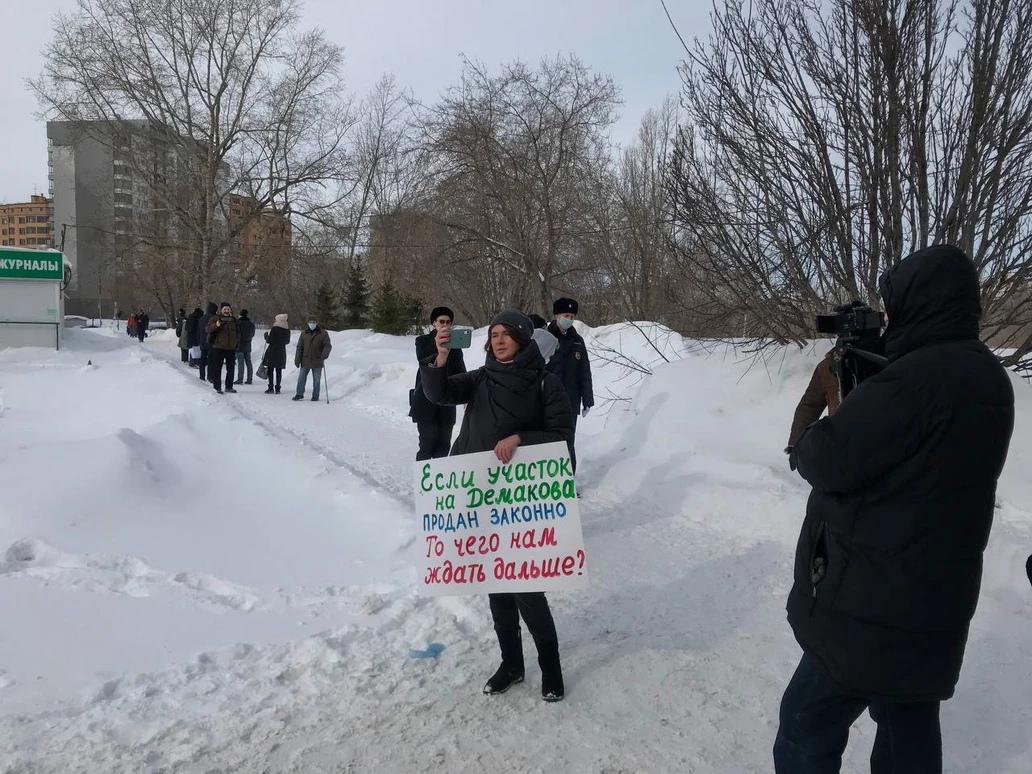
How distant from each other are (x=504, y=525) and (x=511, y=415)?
0.55m

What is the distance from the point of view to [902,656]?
2125 millimetres

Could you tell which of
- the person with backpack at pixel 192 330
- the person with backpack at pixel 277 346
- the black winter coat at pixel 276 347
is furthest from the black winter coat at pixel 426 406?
the person with backpack at pixel 192 330

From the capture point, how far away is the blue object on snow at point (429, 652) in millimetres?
3992

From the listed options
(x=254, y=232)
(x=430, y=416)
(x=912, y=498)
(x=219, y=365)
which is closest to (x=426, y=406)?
(x=430, y=416)

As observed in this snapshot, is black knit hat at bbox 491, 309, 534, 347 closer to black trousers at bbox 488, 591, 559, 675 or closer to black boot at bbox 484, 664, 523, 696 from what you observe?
black trousers at bbox 488, 591, 559, 675

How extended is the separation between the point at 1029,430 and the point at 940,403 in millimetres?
6122

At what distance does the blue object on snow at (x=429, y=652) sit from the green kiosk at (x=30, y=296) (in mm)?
18731

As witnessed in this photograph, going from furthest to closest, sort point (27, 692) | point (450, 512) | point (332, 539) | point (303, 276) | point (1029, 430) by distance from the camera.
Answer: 1. point (303, 276)
2. point (1029, 430)
3. point (332, 539)
4. point (450, 512)
5. point (27, 692)

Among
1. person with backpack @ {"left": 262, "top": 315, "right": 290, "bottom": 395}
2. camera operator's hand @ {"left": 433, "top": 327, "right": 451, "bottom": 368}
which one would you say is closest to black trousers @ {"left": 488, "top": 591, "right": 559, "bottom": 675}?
A: camera operator's hand @ {"left": 433, "top": 327, "right": 451, "bottom": 368}

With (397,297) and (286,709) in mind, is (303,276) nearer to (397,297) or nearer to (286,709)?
(397,297)

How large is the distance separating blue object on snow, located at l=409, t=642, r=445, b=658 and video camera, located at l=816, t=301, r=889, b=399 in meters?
2.58

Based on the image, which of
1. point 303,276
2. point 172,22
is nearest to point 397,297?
point 303,276

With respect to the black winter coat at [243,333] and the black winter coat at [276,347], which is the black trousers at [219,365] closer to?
the black winter coat at [243,333]

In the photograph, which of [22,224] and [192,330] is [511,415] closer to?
[192,330]
